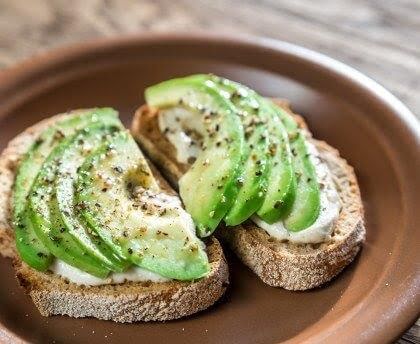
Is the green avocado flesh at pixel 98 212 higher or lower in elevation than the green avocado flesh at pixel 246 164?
lower

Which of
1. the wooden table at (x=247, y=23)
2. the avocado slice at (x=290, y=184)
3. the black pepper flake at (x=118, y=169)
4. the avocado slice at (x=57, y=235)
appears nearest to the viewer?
the avocado slice at (x=57, y=235)

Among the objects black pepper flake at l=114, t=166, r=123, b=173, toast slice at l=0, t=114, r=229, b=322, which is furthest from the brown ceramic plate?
black pepper flake at l=114, t=166, r=123, b=173

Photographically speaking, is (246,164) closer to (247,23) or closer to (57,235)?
(57,235)

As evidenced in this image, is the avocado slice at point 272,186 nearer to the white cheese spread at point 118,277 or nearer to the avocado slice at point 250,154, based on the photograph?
the avocado slice at point 250,154

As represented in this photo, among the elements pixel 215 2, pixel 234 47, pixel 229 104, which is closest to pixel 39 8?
pixel 215 2

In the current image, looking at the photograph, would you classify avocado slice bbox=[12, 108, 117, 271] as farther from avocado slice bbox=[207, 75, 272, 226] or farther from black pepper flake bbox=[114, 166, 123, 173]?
avocado slice bbox=[207, 75, 272, 226]

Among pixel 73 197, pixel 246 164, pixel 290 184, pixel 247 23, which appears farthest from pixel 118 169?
pixel 247 23

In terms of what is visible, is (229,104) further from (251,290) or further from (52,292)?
(52,292)

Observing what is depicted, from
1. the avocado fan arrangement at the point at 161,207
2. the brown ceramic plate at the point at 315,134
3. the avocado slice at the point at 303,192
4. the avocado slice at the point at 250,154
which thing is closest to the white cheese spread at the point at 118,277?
the avocado fan arrangement at the point at 161,207
